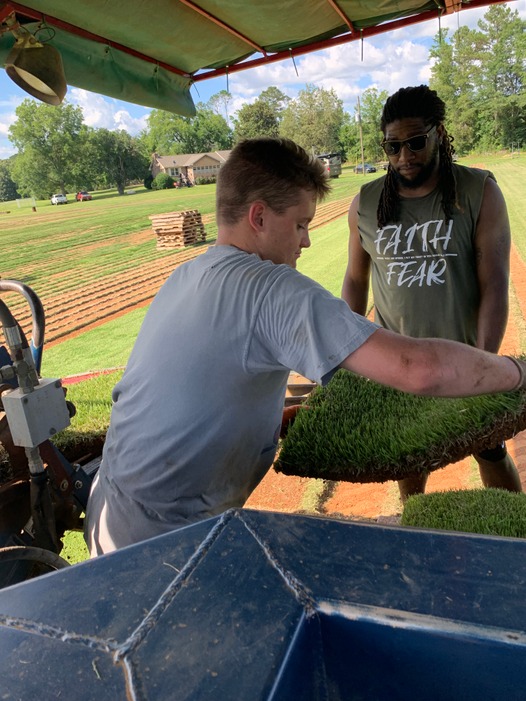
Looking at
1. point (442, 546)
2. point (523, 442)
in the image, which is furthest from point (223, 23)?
point (523, 442)

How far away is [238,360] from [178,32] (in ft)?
8.48

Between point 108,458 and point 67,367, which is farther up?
point 108,458

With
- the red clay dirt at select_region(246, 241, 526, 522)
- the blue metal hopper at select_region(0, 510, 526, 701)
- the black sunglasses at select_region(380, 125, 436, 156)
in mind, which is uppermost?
the black sunglasses at select_region(380, 125, 436, 156)

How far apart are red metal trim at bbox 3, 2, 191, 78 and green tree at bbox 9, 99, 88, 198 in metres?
59.1

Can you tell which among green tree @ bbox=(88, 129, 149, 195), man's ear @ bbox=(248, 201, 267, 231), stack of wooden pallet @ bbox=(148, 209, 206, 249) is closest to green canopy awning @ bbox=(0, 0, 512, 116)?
man's ear @ bbox=(248, 201, 267, 231)

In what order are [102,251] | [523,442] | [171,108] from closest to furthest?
[171,108] → [523,442] → [102,251]

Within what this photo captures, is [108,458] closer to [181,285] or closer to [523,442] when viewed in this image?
[181,285]

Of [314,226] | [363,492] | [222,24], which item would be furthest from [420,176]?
[314,226]

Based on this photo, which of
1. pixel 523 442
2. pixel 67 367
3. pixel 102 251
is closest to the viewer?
→ pixel 523 442

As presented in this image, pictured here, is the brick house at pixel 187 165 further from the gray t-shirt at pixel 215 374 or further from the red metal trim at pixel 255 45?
the gray t-shirt at pixel 215 374

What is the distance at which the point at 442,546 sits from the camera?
89cm

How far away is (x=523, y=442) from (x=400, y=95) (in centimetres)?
342

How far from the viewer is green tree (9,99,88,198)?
5612 cm

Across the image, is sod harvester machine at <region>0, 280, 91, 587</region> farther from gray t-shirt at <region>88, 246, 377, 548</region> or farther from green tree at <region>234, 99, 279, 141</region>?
green tree at <region>234, 99, 279, 141</region>
